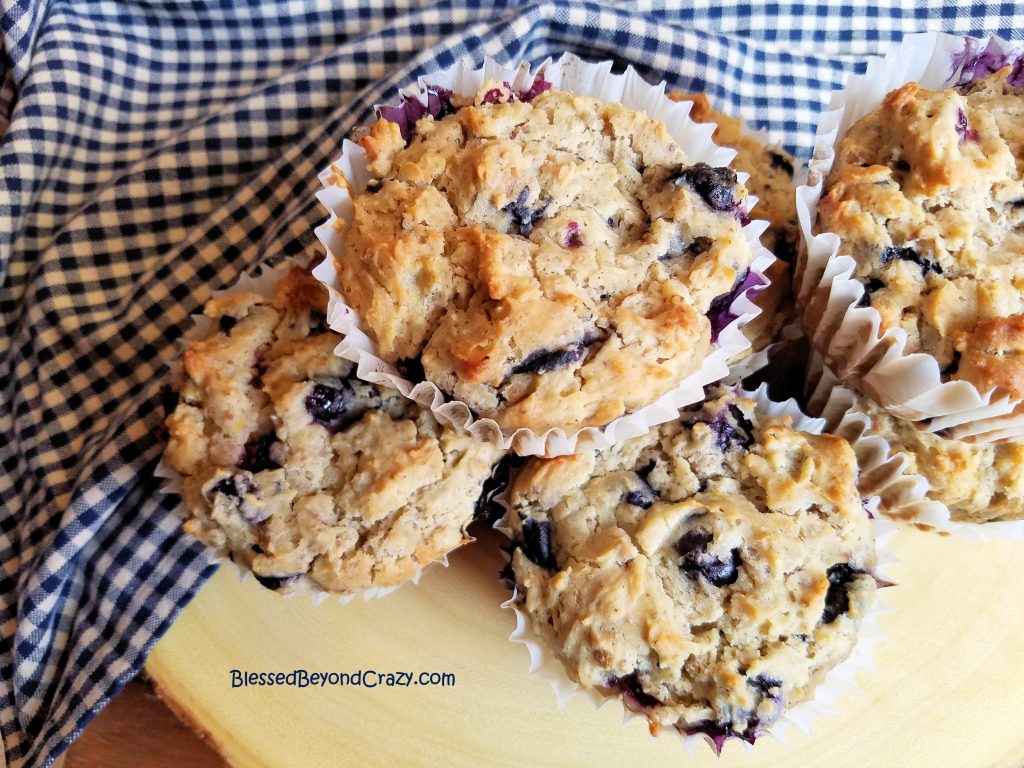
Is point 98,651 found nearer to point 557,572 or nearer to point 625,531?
point 557,572

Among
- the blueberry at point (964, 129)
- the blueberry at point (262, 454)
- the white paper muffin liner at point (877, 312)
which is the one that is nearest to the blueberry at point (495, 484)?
the blueberry at point (262, 454)

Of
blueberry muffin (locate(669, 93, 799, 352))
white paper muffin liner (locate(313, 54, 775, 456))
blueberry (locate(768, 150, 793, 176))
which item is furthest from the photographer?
blueberry (locate(768, 150, 793, 176))

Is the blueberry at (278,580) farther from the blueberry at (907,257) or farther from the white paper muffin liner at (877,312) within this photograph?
the blueberry at (907,257)

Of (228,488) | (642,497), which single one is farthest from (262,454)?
(642,497)

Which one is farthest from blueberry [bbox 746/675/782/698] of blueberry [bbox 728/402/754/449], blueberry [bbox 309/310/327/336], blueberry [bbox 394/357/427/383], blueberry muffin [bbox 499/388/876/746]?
blueberry [bbox 309/310/327/336]

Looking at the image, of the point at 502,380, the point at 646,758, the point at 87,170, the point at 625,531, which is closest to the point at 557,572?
the point at 625,531

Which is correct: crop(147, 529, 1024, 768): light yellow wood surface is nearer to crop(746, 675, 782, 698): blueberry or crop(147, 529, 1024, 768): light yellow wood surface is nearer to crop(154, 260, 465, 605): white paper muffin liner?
crop(154, 260, 465, 605): white paper muffin liner

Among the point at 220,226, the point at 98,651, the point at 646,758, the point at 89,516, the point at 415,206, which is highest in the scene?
the point at 415,206

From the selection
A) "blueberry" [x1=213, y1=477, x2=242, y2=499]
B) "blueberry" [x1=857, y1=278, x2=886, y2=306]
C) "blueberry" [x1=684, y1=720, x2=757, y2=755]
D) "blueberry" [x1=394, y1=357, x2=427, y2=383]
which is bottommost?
"blueberry" [x1=684, y1=720, x2=757, y2=755]
